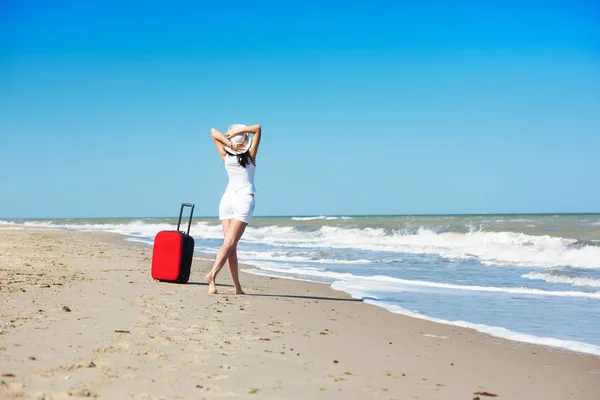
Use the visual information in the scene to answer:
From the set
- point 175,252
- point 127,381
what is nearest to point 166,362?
point 127,381

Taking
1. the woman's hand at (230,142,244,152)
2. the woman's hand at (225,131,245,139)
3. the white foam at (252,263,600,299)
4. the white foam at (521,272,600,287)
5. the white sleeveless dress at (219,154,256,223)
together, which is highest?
the woman's hand at (225,131,245,139)

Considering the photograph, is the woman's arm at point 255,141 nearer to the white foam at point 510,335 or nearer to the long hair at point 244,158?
the long hair at point 244,158

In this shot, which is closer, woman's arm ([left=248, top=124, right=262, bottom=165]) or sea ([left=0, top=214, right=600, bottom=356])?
sea ([left=0, top=214, right=600, bottom=356])

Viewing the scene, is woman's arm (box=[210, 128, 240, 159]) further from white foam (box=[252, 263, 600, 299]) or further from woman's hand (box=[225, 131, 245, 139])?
white foam (box=[252, 263, 600, 299])

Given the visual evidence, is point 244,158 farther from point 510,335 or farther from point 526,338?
point 526,338

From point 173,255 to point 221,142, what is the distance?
6.62 feet

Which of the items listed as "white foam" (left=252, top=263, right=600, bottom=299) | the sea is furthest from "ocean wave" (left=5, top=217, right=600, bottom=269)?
"white foam" (left=252, top=263, right=600, bottom=299)

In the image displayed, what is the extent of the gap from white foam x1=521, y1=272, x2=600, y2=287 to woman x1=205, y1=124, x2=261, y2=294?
639 centimetres

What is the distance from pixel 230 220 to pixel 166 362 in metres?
3.36

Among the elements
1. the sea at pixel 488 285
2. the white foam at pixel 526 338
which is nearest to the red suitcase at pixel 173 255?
the sea at pixel 488 285

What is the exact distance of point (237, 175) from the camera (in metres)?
6.80

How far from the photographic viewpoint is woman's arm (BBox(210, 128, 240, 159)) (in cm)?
674

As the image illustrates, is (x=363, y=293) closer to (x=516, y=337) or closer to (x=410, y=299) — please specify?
(x=410, y=299)

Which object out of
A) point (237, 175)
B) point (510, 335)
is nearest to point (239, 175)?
point (237, 175)
